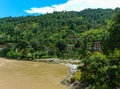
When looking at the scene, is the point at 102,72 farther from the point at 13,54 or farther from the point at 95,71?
the point at 13,54

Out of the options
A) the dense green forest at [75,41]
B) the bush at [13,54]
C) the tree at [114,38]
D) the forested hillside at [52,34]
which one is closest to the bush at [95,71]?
the dense green forest at [75,41]

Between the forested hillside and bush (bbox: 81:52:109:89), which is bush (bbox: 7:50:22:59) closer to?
the forested hillside

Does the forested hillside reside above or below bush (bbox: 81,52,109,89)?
above

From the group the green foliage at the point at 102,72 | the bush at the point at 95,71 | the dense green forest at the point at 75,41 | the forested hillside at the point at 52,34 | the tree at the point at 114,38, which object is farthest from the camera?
the forested hillside at the point at 52,34

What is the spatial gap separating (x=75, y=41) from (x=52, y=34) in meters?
13.6

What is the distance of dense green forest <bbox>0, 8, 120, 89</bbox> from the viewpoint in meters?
24.6

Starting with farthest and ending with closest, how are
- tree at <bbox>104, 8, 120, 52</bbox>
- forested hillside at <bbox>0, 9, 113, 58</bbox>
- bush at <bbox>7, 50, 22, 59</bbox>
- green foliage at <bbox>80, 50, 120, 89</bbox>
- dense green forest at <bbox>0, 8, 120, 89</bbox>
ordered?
bush at <bbox>7, 50, 22, 59</bbox>, forested hillside at <bbox>0, 9, 113, 58</bbox>, tree at <bbox>104, 8, 120, 52</bbox>, dense green forest at <bbox>0, 8, 120, 89</bbox>, green foliage at <bbox>80, 50, 120, 89</bbox>

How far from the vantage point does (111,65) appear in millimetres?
24375

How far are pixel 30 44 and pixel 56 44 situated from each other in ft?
27.3

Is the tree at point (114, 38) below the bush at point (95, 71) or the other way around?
the other way around

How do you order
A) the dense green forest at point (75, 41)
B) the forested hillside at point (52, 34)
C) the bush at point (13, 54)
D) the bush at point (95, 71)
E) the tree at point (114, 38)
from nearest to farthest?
the bush at point (95, 71), the dense green forest at point (75, 41), the tree at point (114, 38), the forested hillside at point (52, 34), the bush at point (13, 54)

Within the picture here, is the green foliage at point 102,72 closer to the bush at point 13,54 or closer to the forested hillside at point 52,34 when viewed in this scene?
the forested hillside at point 52,34

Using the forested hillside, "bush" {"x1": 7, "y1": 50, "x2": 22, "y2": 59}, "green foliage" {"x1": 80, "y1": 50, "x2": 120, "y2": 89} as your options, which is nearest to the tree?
"green foliage" {"x1": 80, "y1": 50, "x2": 120, "y2": 89}

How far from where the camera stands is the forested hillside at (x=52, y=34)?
7569cm
